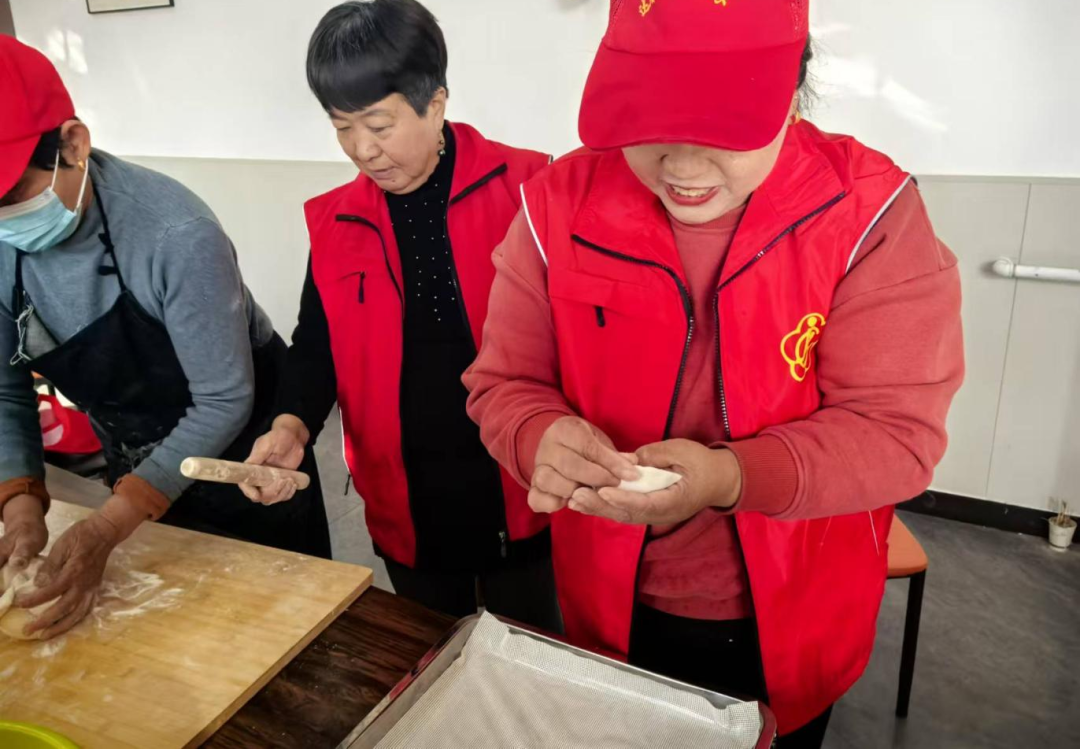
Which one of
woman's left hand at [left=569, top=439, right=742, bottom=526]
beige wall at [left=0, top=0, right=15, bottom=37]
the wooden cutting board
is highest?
beige wall at [left=0, top=0, right=15, bottom=37]

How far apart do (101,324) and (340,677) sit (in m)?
0.74

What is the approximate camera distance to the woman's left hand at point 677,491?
0.79 meters

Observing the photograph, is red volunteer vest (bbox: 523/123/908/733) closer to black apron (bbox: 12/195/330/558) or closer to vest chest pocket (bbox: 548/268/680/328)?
vest chest pocket (bbox: 548/268/680/328)

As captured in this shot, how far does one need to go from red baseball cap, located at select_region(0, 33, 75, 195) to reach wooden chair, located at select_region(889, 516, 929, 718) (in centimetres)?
161

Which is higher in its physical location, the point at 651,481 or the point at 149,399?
the point at 651,481

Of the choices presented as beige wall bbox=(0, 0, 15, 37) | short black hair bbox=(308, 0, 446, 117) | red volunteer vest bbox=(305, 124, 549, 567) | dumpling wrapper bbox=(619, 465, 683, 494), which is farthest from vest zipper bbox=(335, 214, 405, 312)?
beige wall bbox=(0, 0, 15, 37)

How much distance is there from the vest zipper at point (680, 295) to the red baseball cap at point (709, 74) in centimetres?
19

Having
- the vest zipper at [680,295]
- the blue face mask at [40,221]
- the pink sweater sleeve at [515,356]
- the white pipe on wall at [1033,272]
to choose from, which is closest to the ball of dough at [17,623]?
the blue face mask at [40,221]

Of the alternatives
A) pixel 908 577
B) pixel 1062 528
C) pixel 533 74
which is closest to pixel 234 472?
pixel 908 577

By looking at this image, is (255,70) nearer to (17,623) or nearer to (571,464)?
(17,623)

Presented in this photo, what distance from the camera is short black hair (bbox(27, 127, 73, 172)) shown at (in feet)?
3.69

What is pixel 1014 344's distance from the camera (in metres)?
2.59

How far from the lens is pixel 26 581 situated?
3.59 ft

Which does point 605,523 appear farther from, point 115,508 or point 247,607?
point 115,508
